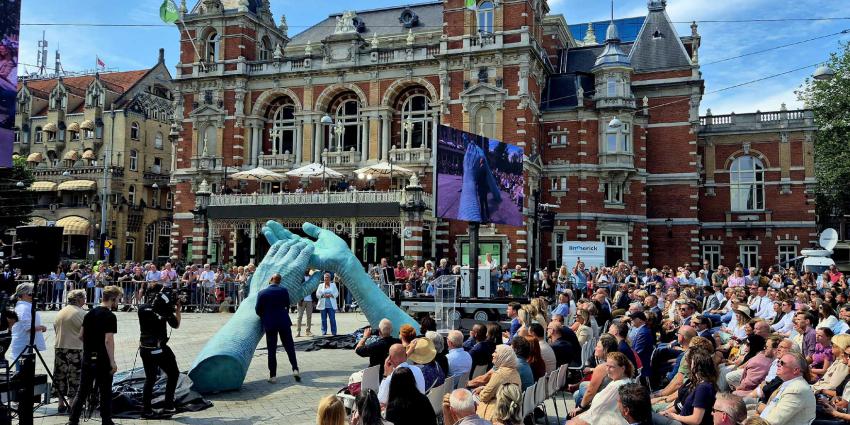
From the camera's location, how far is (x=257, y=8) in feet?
127

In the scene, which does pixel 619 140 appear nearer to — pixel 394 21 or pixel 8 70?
pixel 394 21

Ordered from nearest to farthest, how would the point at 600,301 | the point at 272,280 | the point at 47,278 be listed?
→ the point at 272,280, the point at 600,301, the point at 47,278

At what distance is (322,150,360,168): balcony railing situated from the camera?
34.6m

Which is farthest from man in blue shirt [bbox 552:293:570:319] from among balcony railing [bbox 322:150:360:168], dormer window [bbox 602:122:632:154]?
balcony railing [bbox 322:150:360:168]

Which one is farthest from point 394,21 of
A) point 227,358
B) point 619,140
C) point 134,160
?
point 227,358

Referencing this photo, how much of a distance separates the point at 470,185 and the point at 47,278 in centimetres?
1630

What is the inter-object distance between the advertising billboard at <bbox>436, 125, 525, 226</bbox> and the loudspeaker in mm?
11120

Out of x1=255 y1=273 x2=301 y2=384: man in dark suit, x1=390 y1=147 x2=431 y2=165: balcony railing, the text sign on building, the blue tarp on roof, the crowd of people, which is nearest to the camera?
the crowd of people

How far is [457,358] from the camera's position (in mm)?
8094

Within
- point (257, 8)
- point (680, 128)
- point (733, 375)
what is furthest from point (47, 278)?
point (680, 128)

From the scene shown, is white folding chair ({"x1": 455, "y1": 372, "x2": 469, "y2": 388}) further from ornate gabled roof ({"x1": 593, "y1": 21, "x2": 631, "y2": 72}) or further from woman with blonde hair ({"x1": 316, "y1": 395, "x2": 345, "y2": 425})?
ornate gabled roof ({"x1": 593, "y1": 21, "x2": 631, "y2": 72})

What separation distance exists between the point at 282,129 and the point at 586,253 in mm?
18145

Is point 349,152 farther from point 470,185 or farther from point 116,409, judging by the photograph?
point 116,409

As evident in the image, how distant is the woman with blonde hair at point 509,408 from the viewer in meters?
5.23
